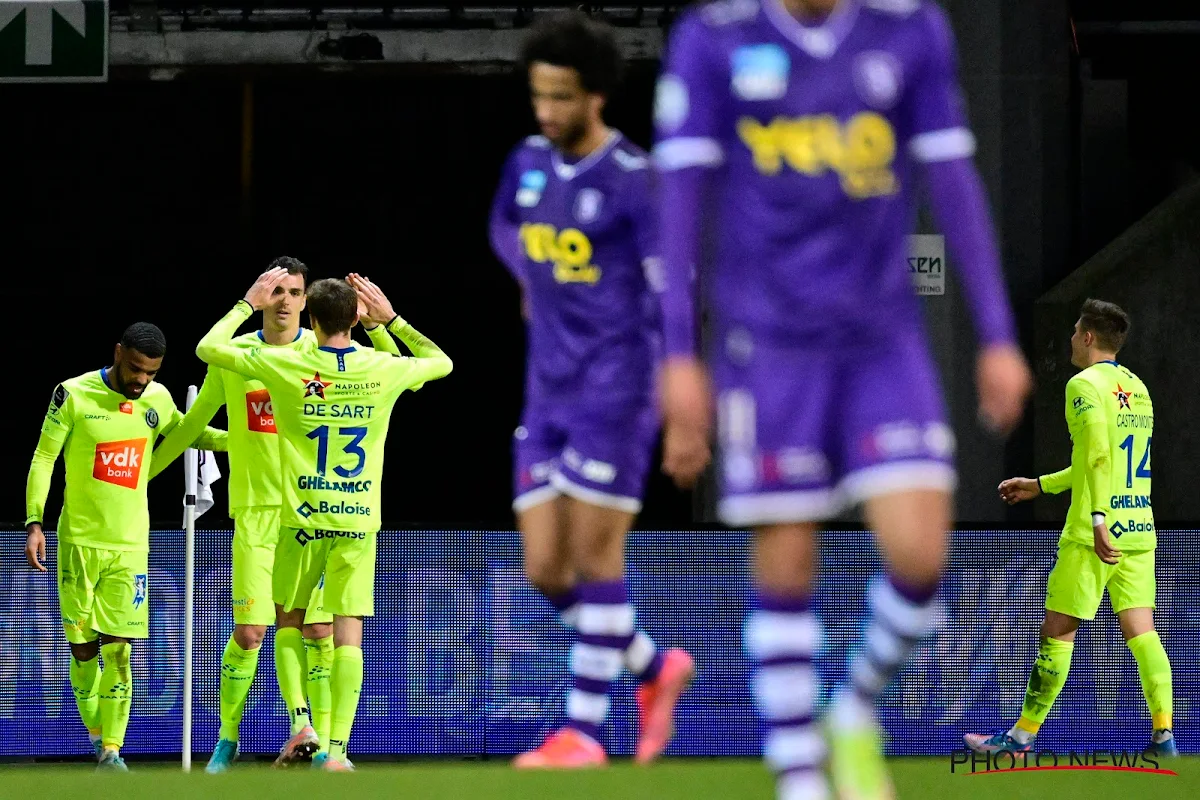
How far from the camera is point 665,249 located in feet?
13.4

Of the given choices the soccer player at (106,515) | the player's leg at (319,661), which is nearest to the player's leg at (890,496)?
the player's leg at (319,661)

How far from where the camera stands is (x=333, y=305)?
329 inches

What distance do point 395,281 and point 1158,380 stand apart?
6.22 metres

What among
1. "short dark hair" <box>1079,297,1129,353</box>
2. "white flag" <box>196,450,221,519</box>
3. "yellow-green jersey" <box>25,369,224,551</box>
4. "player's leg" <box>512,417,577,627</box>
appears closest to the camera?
"player's leg" <box>512,417,577,627</box>

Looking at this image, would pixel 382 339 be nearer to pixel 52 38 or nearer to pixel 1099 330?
pixel 52 38

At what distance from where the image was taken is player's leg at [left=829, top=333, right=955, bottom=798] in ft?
12.8

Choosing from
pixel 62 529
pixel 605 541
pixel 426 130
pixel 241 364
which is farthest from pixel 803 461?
pixel 426 130

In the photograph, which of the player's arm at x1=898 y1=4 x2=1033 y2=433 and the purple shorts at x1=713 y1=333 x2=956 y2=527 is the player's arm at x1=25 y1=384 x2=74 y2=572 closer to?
the purple shorts at x1=713 y1=333 x2=956 y2=527

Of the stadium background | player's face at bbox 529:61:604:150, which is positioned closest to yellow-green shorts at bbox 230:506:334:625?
player's face at bbox 529:61:604:150

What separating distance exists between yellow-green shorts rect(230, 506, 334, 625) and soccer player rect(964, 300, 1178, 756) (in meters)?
3.62

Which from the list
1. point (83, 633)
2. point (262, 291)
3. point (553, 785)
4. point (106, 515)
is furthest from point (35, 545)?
point (553, 785)

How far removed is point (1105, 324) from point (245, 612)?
4.42 metres

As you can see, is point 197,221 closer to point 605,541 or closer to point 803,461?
point 605,541

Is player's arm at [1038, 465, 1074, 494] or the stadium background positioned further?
the stadium background
